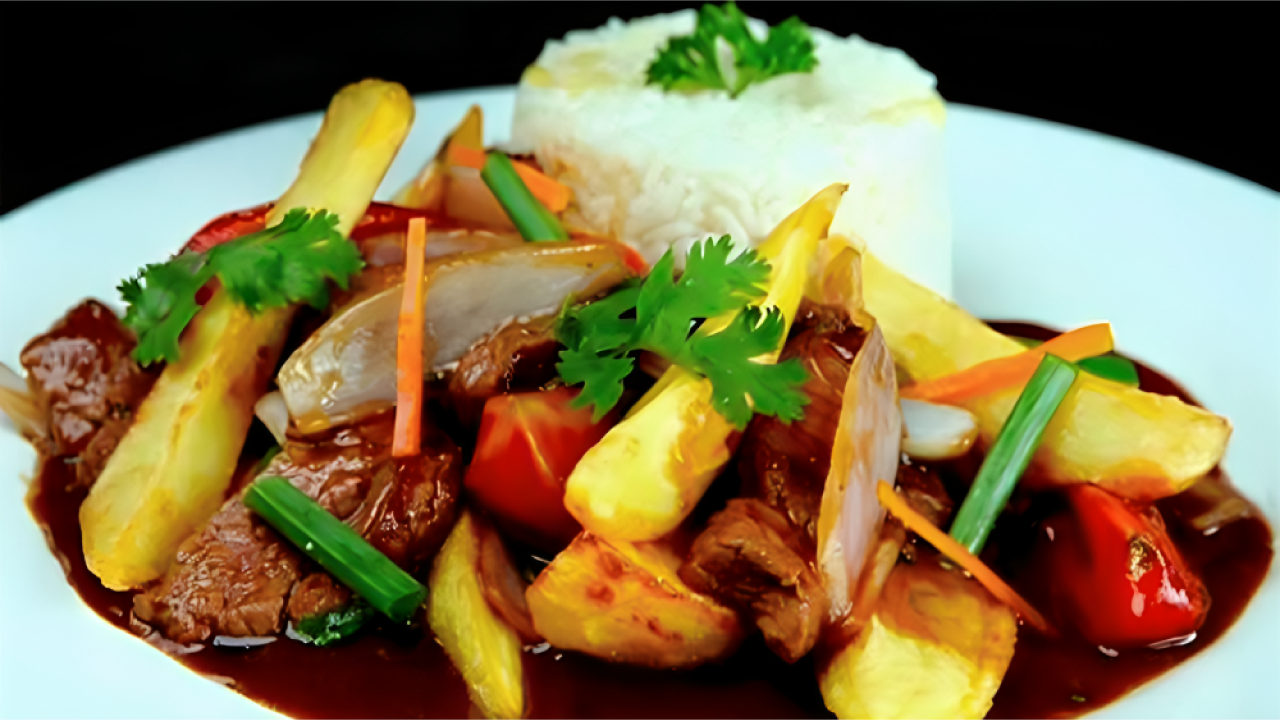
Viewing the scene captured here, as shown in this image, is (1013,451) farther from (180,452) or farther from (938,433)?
(180,452)

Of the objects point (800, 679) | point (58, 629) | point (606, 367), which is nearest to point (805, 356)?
point (606, 367)

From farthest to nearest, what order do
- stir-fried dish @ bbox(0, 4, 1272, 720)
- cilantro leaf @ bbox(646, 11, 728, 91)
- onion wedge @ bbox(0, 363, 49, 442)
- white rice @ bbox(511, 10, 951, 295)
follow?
1. cilantro leaf @ bbox(646, 11, 728, 91)
2. white rice @ bbox(511, 10, 951, 295)
3. onion wedge @ bbox(0, 363, 49, 442)
4. stir-fried dish @ bbox(0, 4, 1272, 720)

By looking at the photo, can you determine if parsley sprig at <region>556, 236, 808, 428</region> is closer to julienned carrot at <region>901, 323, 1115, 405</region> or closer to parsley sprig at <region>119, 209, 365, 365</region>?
julienned carrot at <region>901, 323, 1115, 405</region>

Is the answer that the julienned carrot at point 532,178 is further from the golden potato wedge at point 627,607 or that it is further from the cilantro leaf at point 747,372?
the golden potato wedge at point 627,607

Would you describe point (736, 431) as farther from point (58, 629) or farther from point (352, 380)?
point (58, 629)

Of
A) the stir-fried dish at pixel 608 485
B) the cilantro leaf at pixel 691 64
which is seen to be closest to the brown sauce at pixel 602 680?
the stir-fried dish at pixel 608 485

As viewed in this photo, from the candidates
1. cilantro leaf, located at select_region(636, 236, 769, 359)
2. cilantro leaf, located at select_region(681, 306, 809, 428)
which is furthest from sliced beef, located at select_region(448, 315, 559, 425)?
cilantro leaf, located at select_region(681, 306, 809, 428)
